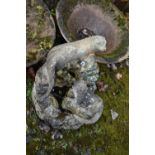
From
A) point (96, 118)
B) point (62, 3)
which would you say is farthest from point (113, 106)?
point (62, 3)

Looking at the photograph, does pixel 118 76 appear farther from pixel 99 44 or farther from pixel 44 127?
pixel 44 127

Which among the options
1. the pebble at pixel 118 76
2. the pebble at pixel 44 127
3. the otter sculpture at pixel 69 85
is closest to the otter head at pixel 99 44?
the otter sculpture at pixel 69 85

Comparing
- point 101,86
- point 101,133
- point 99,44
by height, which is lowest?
point 101,133

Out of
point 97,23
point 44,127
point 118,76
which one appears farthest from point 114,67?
point 44,127

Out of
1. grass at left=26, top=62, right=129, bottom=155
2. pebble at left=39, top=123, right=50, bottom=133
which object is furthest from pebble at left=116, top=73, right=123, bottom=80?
pebble at left=39, top=123, right=50, bottom=133

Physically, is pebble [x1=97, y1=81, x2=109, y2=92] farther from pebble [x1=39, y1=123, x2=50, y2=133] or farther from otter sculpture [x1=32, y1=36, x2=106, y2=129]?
pebble [x1=39, y1=123, x2=50, y2=133]

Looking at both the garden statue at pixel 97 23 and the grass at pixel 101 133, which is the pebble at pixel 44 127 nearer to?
the grass at pixel 101 133

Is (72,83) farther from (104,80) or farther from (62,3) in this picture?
(62,3)
